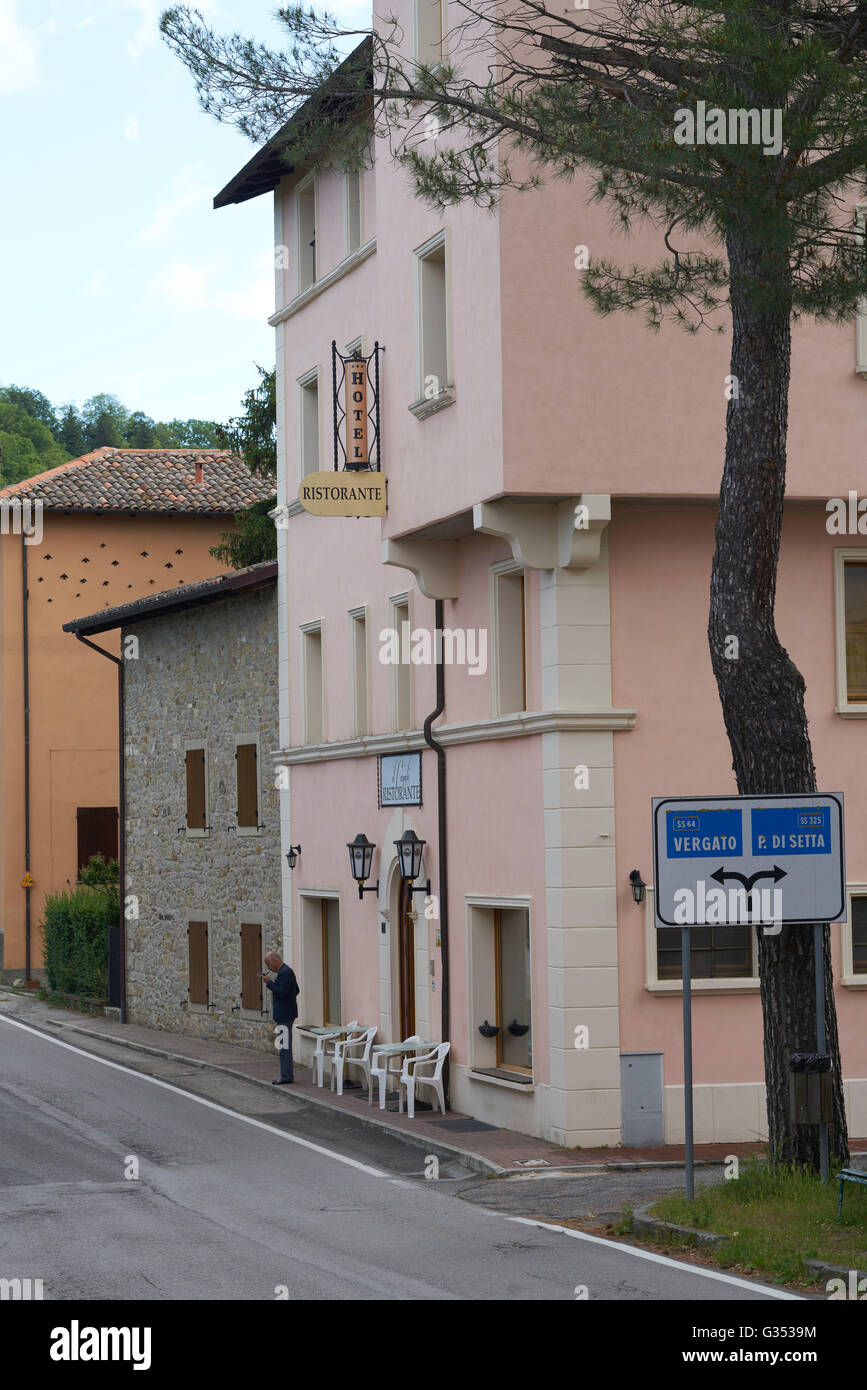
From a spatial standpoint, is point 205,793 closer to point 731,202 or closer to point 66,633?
point 66,633

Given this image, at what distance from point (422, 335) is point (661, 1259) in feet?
35.4

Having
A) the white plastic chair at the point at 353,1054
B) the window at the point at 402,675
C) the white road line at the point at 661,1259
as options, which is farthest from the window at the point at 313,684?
the white road line at the point at 661,1259

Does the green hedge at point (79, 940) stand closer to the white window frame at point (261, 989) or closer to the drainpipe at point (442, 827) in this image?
the white window frame at point (261, 989)

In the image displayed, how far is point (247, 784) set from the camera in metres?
27.5

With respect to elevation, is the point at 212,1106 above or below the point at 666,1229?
below

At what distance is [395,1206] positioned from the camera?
47.1 feet

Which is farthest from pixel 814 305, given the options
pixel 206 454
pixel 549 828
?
pixel 206 454

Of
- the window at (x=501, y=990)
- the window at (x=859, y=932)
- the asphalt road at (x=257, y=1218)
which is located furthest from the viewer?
the window at (x=501, y=990)

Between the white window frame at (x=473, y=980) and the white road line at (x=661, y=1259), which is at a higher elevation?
the white window frame at (x=473, y=980)

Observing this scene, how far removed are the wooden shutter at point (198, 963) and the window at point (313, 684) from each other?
5.67 metres

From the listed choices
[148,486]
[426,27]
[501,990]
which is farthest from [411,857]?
[148,486]

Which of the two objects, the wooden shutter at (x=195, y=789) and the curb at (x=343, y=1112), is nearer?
the curb at (x=343, y=1112)

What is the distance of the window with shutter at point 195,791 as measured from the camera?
96.8ft
